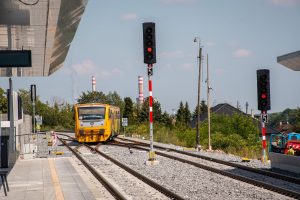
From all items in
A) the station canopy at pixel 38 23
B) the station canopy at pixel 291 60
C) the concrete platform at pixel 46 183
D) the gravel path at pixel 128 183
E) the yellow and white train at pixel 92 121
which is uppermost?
the station canopy at pixel 38 23

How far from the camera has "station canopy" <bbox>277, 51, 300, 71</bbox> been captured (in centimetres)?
1628

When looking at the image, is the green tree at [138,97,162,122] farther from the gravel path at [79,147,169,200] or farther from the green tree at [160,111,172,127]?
the gravel path at [79,147,169,200]

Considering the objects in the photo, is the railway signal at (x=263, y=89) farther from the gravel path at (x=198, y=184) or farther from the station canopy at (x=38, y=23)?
the station canopy at (x=38, y=23)

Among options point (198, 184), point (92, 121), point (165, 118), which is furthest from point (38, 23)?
point (165, 118)

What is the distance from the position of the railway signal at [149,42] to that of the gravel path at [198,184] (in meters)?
4.00

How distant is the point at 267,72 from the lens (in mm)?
20500

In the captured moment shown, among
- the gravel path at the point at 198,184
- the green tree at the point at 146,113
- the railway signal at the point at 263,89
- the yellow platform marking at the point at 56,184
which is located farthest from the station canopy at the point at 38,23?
the green tree at the point at 146,113

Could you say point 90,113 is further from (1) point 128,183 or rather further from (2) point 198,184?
(2) point 198,184

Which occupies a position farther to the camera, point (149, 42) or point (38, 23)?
point (149, 42)

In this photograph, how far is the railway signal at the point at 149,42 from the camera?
19.9 meters

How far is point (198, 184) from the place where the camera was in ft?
48.9

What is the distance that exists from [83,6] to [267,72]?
343 inches

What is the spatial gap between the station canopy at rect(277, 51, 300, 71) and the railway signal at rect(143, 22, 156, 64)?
4563 mm

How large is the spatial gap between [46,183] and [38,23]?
433 cm
